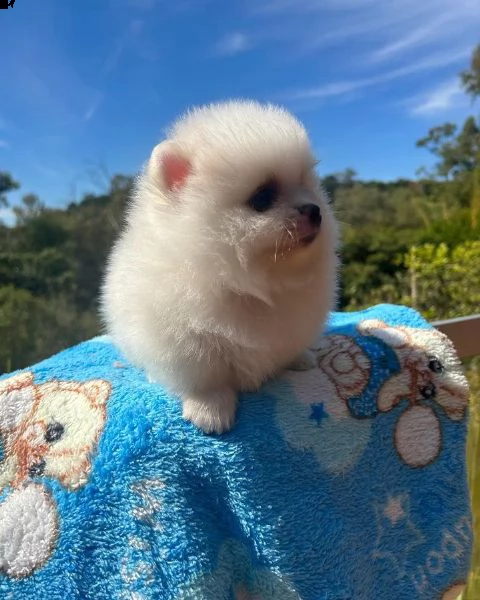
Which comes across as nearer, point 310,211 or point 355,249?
point 310,211

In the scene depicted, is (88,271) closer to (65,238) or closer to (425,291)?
(65,238)

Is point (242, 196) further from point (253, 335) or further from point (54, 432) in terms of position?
point (54, 432)

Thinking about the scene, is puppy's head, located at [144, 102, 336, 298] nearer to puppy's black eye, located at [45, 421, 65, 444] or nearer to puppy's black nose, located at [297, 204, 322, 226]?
puppy's black nose, located at [297, 204, 322, 226]

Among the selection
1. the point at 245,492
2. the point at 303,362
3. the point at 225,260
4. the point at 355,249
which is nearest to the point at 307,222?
the point at 225,260

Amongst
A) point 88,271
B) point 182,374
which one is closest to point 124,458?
point 182,374

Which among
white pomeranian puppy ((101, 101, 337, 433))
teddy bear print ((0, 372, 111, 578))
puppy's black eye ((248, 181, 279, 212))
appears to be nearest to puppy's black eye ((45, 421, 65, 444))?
teddy bear print ((0, 372, 111, 578))

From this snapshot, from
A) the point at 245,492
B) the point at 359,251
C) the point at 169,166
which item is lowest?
the point at 245,492
